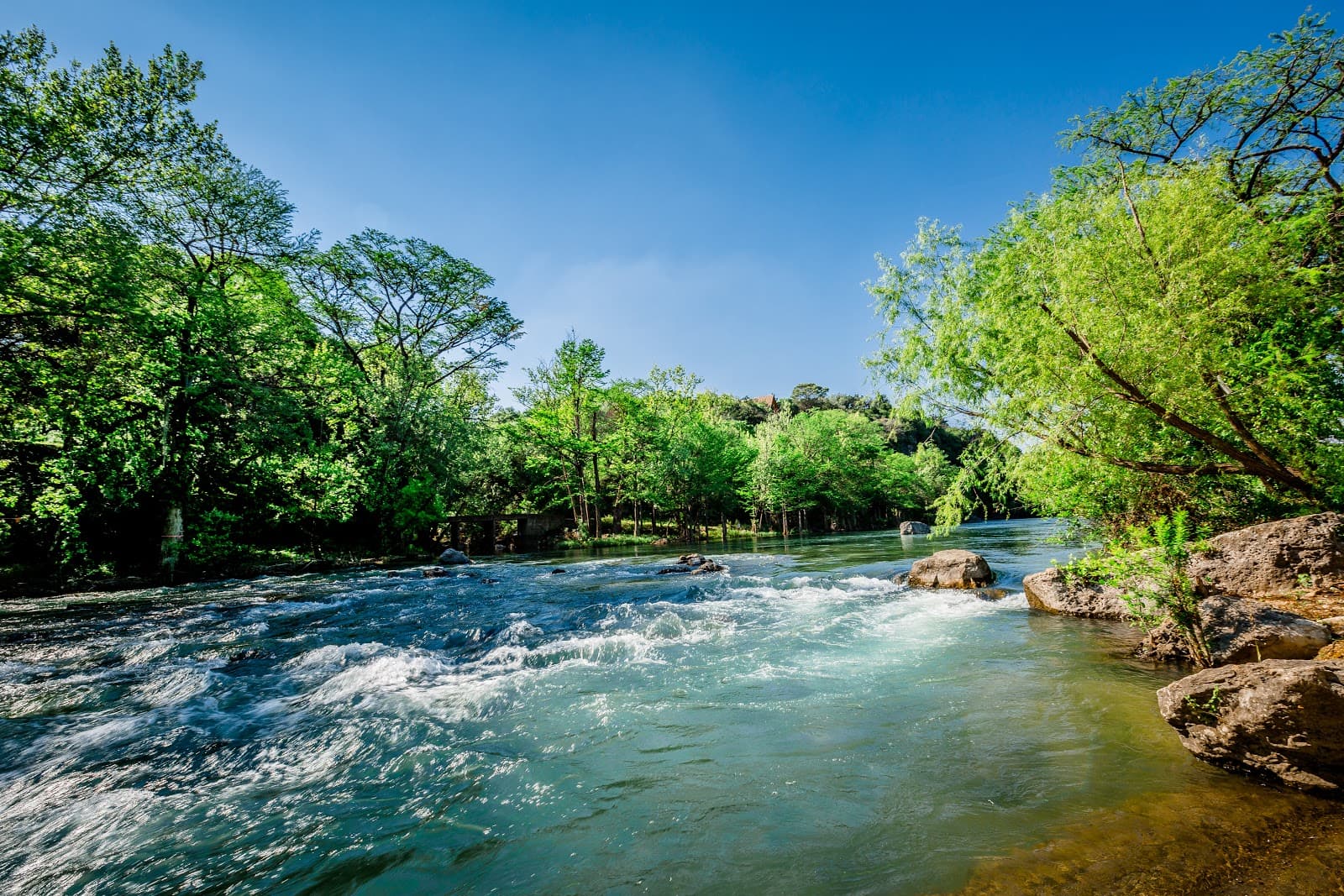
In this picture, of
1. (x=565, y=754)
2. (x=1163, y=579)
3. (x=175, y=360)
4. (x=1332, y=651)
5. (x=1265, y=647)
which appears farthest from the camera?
(x=175, y=360)

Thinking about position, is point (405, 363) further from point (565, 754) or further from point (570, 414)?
point (565, 754)

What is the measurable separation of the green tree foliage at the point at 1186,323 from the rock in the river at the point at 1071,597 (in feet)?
4.90

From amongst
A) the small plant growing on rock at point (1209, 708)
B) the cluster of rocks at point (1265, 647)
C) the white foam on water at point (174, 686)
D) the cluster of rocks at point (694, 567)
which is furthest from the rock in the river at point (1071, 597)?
the white foam on water at point (174, 686)

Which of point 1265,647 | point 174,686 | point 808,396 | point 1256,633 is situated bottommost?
point 174,686

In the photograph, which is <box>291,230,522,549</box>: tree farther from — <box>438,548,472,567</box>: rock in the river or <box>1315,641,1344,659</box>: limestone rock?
<box>1315,641,1344,659</box>: limestone rock

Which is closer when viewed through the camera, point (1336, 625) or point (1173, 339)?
point (1336, 625)

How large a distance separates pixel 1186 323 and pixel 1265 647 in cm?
371

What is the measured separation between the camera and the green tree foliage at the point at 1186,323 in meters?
6.22

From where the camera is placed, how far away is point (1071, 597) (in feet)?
28.0

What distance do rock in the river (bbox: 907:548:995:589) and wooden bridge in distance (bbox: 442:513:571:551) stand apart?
1049 inches

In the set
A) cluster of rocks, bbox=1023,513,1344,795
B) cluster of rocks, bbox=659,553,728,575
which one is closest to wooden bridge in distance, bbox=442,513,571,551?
cluster of rocks, bbox=659,553,728,575

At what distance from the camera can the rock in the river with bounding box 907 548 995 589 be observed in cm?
1176

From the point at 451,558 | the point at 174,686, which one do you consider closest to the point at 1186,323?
the point at 174,686

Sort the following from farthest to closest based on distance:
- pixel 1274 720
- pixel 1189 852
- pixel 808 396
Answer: pixel 808 396, pixel 1274 720, pixel 1189 852
